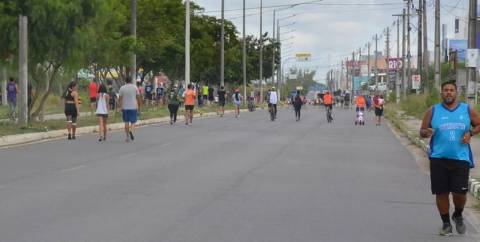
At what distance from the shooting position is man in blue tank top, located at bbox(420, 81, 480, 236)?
9.05 meters

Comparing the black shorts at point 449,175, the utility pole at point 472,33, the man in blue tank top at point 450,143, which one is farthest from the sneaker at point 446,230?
the utility pole at point 472,33

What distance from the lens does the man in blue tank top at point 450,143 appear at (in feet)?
29.7

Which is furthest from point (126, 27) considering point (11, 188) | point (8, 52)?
point (11, 188)

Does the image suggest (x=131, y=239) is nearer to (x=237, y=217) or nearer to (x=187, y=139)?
(x=237, y=217)

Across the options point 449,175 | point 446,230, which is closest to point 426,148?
point 446,230

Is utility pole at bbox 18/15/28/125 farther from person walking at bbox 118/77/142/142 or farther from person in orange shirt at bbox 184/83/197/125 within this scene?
person in orange shirt at bbox 184/83/197/125

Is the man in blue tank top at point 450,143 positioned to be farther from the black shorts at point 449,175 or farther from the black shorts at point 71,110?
the black shorts at point 71,110

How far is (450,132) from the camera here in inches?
357

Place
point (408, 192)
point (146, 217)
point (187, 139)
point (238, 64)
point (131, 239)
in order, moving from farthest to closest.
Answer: point (238, 64)
point (187, 139)
point (408, 192)
point (146, 217)
point (131, 239)

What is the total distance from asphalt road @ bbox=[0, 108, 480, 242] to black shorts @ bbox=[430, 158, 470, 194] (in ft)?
1.96

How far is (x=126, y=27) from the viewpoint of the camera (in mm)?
47094

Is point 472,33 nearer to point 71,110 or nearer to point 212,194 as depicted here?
point 71,110

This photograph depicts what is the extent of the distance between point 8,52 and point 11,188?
14.0 metres

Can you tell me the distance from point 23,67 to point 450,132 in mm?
17950
